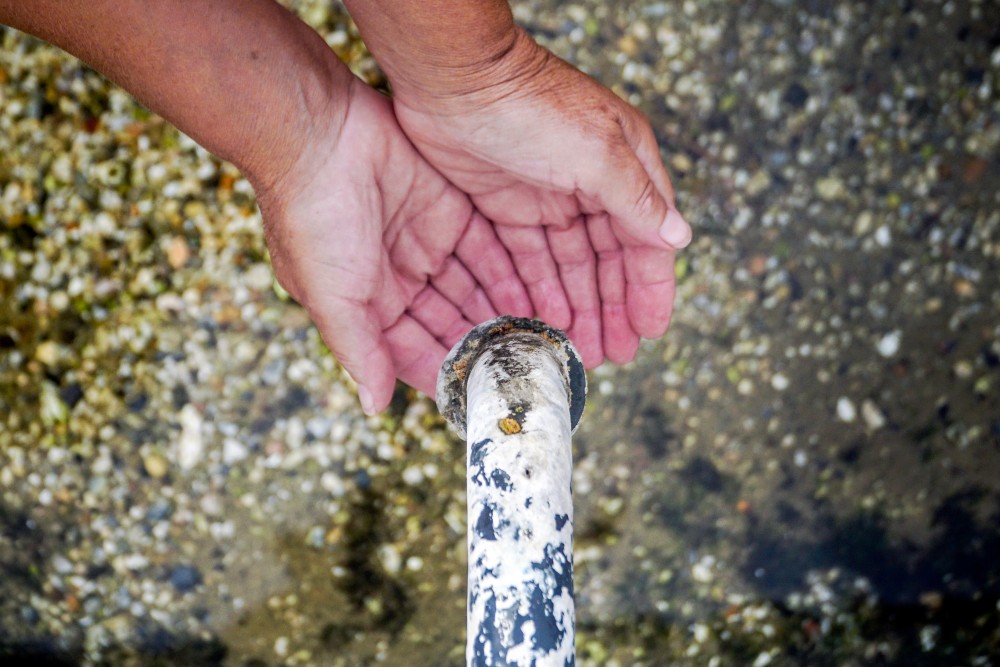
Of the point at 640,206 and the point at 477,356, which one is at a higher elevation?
the point at 640,206

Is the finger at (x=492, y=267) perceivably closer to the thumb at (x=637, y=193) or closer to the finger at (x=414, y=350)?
the finger at (x=414, y=350)

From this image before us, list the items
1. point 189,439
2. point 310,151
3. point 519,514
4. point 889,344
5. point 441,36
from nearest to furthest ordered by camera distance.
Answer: point 519,514
point 441,36
point 310,151
point 189,439
point 889,344

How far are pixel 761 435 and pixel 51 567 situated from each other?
7.77ft

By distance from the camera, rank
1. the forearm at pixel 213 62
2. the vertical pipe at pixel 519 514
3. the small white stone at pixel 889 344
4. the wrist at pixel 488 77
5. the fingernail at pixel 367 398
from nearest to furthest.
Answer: the vertical pipe at pixel 519 514
the forearm at pixel 213 62
the wrist at pixel 488 77
the fingernail at pixel 367 398
the small white stone at pixel 889 344

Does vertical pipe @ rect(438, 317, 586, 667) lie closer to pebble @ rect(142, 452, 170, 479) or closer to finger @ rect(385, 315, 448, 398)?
finger @ rect(385, 315, 448, 398)

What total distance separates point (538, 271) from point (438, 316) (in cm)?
31

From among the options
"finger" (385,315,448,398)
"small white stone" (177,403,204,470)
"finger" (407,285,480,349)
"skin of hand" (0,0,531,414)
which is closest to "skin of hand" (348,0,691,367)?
"skin of hand" (0,0,531,414)

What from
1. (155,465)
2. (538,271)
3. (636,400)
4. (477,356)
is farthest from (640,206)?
(155,465)

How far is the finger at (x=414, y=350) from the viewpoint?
237 centimetres

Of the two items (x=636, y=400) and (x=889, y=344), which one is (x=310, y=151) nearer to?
(x=636, y=400)

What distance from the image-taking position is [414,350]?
2.39 metres

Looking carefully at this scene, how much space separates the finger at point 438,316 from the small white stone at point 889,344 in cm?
140

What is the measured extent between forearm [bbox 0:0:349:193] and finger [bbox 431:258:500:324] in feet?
1.79

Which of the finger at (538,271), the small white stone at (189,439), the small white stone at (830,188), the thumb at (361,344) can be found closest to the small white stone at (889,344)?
the small white stone at (830,188)
